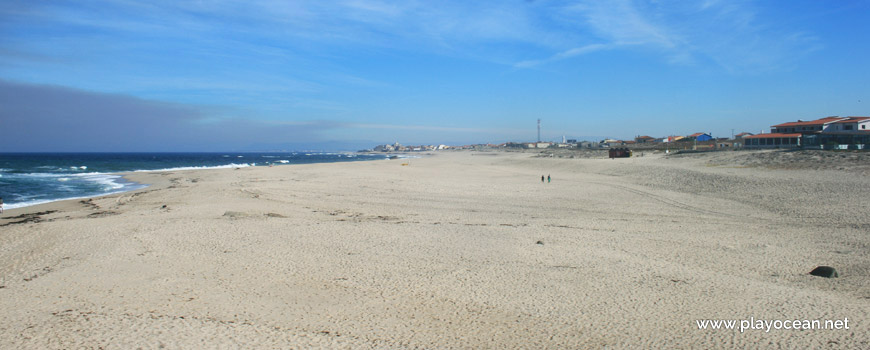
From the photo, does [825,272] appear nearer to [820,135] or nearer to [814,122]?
[820,135]

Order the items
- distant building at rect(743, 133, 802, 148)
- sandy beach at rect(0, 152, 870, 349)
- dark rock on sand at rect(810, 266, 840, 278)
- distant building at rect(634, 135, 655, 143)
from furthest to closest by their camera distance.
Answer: distant building at rect(634, 135, 655, 143), distant building at rect(743, 133, 802, 148), dark rock on sand at rect(810, 266, 840, 278), sandy beach at rect(0, 152, 870, 349)

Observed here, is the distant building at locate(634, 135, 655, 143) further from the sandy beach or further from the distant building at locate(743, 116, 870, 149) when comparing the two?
the sandy beach

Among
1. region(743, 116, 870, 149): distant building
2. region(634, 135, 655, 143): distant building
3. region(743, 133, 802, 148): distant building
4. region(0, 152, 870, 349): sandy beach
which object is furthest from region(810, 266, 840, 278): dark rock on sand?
region(634, 135, 655, 143): distant building

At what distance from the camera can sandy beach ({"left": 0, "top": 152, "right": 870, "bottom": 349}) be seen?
5.48 m

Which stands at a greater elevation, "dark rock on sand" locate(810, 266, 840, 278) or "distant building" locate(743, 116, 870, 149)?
"distant building" locate(743, 116, 870, 149)

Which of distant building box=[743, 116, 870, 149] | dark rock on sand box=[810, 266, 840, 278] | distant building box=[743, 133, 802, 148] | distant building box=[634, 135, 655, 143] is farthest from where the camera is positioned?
distant building box=[634, 135, 655, 143]

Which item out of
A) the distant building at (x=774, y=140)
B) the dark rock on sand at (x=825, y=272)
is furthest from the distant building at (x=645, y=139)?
the dark rock on sand at (x=825, y=272)

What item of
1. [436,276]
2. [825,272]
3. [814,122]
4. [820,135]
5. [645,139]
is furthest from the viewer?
[645,139]

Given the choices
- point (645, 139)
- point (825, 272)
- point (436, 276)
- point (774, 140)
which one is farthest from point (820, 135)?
point (645, 139)

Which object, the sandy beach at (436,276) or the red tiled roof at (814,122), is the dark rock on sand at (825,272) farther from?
the red tiled roof at (814,122)

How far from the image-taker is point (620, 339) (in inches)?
211

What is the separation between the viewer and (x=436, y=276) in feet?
25.1

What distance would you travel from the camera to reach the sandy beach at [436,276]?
5480 mm

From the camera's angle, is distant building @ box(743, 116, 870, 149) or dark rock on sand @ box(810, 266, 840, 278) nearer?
dark rock on sand @ box(810, 266, 840, 278)
